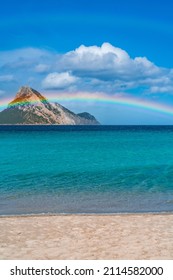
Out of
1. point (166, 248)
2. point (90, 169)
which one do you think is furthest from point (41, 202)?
point (90, 169)

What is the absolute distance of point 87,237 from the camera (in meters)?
11.8

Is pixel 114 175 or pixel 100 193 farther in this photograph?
pixel 114 175

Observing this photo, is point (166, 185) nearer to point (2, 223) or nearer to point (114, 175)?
point (114, 175)

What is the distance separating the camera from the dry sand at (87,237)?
33.2 feet

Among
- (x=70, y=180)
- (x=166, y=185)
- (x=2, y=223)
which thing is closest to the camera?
(x=2, y=223)

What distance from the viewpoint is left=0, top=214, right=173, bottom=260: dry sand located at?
10.1 meters

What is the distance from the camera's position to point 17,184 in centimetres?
2497

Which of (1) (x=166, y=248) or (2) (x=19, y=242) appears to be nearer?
(1) (x=166, y=248)
